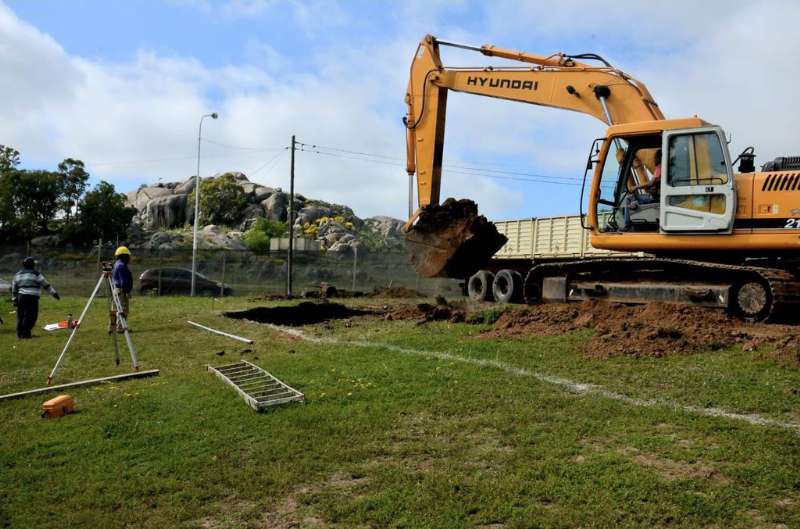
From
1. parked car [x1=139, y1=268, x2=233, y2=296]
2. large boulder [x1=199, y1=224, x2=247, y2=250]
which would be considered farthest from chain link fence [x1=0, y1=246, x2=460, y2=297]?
large boulder [x1=199, y1=224, x2=247, y2=250]

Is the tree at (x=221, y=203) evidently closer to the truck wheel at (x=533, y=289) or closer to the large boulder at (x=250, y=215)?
the large boulder at (x=250, y=215)

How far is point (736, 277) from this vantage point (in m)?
11.6

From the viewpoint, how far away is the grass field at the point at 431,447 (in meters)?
5.04

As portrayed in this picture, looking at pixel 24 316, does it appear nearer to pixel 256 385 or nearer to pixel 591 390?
pixel 256 385

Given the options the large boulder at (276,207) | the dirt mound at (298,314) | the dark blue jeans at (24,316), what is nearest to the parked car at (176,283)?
the dirt mound at (298,314)

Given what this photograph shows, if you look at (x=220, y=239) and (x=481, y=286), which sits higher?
(x=220, y=239)

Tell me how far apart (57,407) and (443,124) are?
11983mm

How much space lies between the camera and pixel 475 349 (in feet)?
34.1

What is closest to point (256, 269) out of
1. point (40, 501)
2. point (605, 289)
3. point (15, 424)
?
point (605, 289)

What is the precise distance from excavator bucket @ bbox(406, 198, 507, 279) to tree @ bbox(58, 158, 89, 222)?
55737mm

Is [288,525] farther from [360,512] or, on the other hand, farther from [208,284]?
[208,284]

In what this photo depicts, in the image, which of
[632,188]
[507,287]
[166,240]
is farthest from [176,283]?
[166,240]

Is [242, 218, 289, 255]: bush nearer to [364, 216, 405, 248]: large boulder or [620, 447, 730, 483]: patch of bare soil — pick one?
[364, 216, 405, 248]: large boulder

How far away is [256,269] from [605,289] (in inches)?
796
